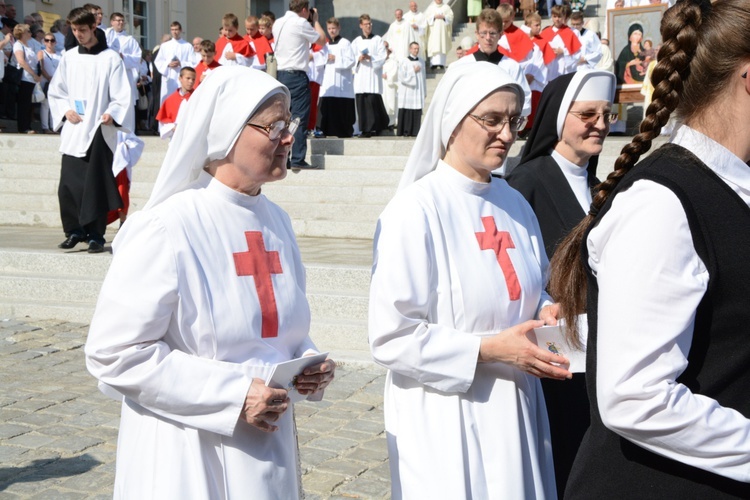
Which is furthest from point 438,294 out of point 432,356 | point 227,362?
point 227,362

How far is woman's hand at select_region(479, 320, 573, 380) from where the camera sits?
115 inches

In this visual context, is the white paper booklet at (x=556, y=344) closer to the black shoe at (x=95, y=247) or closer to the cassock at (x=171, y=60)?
the black shoe at (x=95, y=247)

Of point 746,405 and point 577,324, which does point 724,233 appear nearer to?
point 746,405

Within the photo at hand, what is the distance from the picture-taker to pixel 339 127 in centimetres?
1770

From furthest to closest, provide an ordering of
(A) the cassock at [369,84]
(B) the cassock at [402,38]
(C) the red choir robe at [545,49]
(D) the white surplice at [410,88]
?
(B) the cassock at [402,38]
(A) the cassock at [369,84]
(D) the white surplice at [410,88]
(C) the red choir robe at [545,49]

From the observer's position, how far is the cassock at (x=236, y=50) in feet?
49.8

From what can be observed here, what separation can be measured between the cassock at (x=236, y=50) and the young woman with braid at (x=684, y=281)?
13736 mm

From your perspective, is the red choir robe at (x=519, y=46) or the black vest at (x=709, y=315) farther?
the red choir robe at (x=519, y=46)

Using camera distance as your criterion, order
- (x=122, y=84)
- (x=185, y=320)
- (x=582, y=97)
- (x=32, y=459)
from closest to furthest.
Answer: (x=185, y=320)
(x=582, y=97)
(x=32, y=459)
(x=122, y=84)

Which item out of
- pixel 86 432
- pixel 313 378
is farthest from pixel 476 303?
pixel 86 432

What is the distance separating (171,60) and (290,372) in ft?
52.8

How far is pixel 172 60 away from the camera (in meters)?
18.0

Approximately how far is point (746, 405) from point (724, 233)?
0.31 meters

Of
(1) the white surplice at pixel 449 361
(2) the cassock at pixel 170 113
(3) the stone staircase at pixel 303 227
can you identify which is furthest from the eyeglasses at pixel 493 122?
(2) the cassock at pixel 170 113
